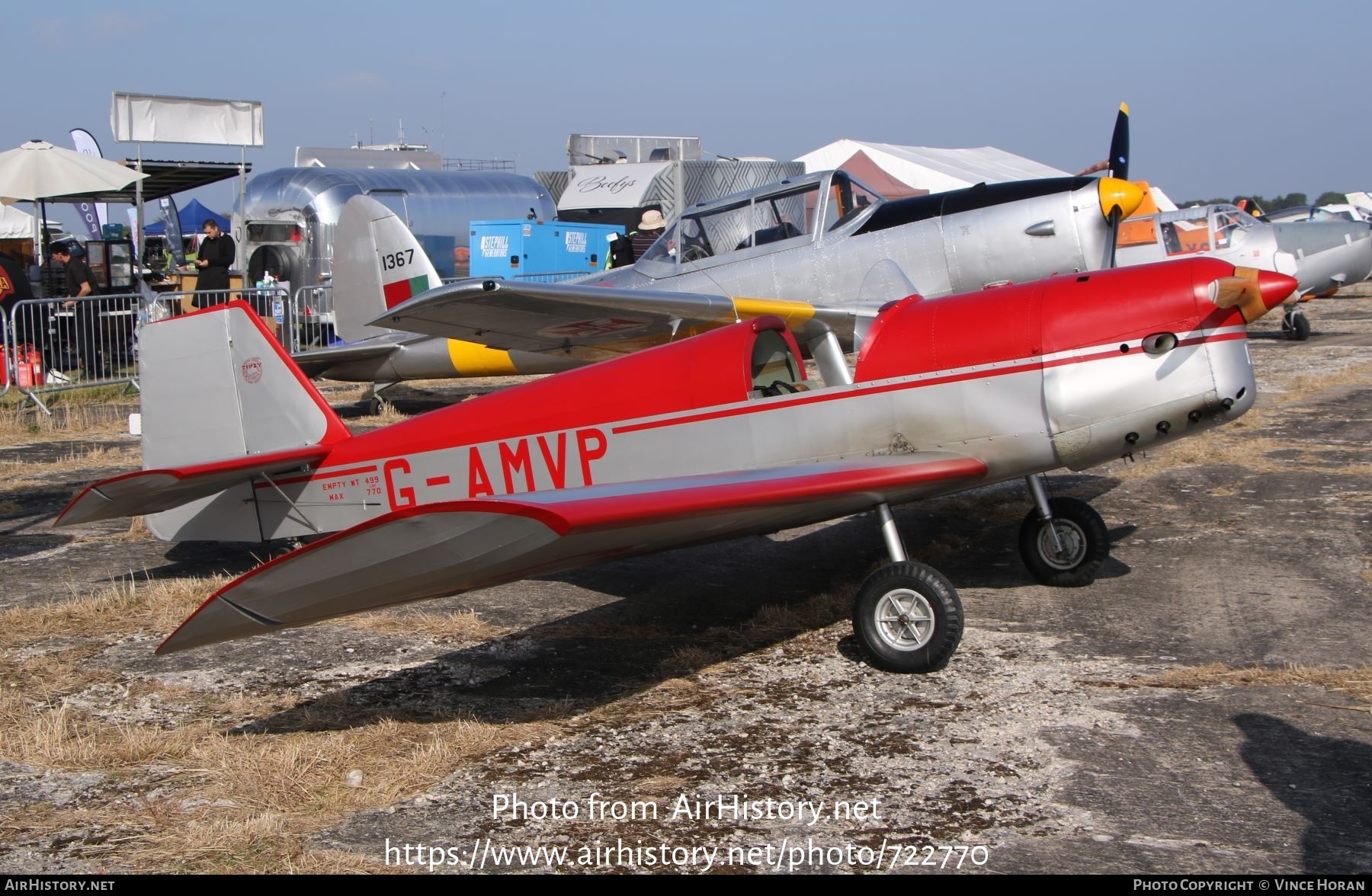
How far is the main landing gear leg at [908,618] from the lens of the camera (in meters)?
4.64

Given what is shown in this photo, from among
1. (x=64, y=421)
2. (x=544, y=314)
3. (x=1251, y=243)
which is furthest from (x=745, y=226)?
(x=1251, y=243)

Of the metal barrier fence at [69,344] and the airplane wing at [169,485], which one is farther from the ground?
the metal barrier fence at [69,344]

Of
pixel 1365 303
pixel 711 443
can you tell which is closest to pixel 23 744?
pixel 711 443

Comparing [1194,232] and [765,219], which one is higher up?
[1194,232]

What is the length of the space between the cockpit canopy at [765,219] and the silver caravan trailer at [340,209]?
1180 centimetres

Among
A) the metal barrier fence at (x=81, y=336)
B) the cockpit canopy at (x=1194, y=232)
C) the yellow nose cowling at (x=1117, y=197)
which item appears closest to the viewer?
the yellow nose cowling at (x=1117, y=197)

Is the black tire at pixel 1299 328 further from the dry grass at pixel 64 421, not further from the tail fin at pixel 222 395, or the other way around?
the dry grass at pixel 64 421

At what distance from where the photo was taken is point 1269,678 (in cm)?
442

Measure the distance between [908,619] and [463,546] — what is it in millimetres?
2121

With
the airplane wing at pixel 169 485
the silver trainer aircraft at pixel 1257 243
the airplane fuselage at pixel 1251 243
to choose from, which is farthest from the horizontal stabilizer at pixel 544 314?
the silver trainer aircraft at pixel 1257 243

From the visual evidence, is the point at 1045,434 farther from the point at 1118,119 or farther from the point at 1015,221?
the point at 1118,119

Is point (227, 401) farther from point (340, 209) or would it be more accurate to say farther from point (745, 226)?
point (340, 209)

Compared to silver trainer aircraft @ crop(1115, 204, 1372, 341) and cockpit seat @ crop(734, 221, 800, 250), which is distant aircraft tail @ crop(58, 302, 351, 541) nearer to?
cockpit seat @ crop(734, 221, 800, 250)

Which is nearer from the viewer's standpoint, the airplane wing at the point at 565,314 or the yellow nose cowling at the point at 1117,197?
the airplane wing at the point at 565,314
